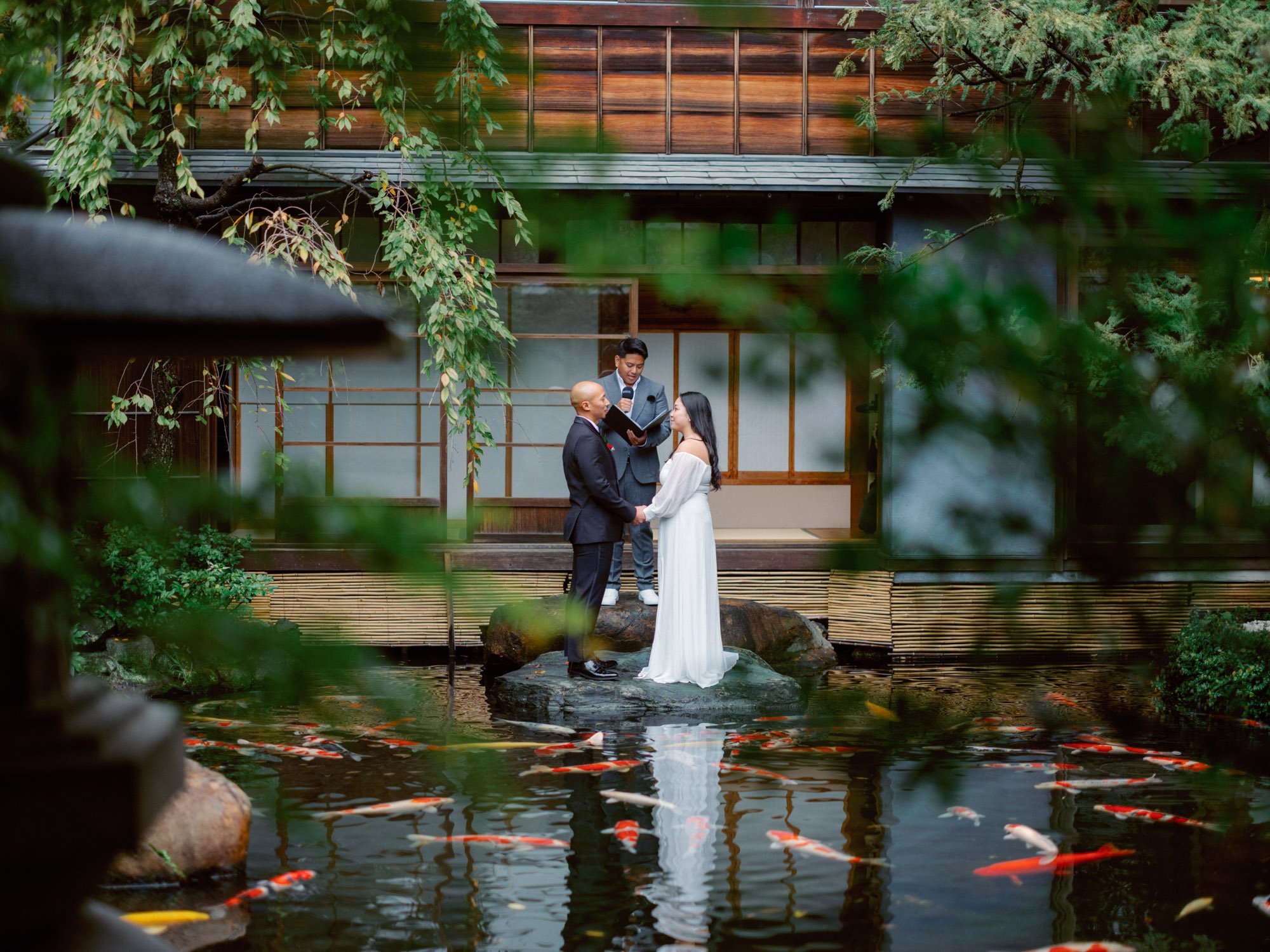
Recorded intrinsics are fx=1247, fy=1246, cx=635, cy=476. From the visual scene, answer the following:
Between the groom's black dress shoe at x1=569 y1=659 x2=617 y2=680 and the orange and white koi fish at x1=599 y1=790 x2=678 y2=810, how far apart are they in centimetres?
253

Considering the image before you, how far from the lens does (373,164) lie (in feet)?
33.0

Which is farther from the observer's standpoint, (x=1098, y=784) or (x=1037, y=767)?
(x=1037, y=767)

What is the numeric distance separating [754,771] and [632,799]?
92 cm

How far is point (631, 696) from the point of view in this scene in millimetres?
8375

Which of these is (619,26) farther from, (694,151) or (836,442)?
(836,442)

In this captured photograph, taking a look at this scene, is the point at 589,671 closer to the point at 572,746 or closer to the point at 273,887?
the point at 572,746

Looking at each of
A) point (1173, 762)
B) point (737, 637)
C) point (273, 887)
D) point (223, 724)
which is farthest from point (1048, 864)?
point (737, 637)

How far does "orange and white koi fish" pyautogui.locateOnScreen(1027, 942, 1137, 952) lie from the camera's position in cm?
405

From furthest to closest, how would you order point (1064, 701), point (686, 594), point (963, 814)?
point (686, 594)
point (963, 814)
point (1064, 701)

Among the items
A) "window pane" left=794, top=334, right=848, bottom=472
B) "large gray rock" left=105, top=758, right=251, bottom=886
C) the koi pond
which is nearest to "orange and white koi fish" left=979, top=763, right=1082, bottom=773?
the koi pond

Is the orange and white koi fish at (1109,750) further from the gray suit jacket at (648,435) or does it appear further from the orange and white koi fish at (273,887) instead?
the orange and white koi fish at (273,887)

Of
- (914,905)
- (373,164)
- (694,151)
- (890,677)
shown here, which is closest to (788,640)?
(890,677)

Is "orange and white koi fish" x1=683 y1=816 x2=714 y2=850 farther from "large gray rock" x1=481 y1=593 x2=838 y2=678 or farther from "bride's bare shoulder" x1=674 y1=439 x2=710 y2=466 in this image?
"large gray rock" x1=481 y1=593 x2=838 y2=678

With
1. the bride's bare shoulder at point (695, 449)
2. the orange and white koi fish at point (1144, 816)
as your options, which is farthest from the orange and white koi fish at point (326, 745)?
the orange and white koi fish at point (1144, 816)
